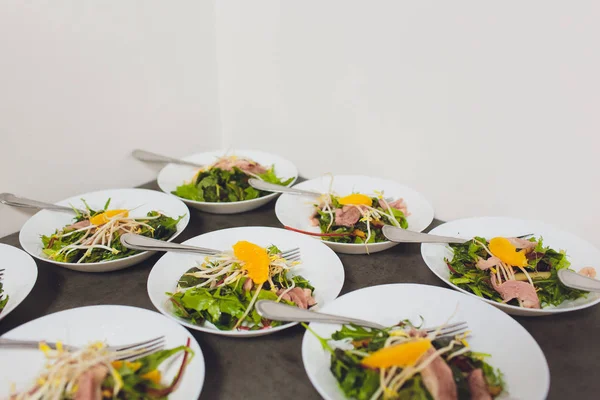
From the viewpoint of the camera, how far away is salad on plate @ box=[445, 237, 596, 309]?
1.37 m

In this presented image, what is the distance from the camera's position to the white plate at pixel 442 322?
1.04 metres

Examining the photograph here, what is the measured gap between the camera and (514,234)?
167 cm

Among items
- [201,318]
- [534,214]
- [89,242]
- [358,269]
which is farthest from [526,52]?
[89,242]

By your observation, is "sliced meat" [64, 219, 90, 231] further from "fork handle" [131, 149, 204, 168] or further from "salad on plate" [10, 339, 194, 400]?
"salad on plate" [10, 339, 194, 400]

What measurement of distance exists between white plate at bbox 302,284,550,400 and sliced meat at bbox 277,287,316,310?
0.12 meters

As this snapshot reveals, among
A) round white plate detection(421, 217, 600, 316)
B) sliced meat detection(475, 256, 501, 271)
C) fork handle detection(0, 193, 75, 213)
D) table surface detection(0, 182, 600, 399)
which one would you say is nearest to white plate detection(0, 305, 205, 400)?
table surface detection(0, 182, 600, 399)

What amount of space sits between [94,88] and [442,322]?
166cm

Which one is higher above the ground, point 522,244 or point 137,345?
point 522,244

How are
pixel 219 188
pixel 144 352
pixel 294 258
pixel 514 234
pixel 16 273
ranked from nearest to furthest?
pixel 144 352
pixel 16 273
pixel 294 258
pixel 514 234
pixel 219 188

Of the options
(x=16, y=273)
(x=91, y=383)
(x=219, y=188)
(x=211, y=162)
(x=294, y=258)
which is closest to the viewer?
(x=91, y=383)

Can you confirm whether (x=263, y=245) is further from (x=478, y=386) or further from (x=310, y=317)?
(x=478, y=386)

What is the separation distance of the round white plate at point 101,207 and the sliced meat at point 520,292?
3.72 ft

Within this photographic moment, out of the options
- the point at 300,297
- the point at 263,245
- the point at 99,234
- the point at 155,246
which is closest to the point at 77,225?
the point at 99,234

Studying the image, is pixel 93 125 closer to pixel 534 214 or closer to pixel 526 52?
pixel 526 52
